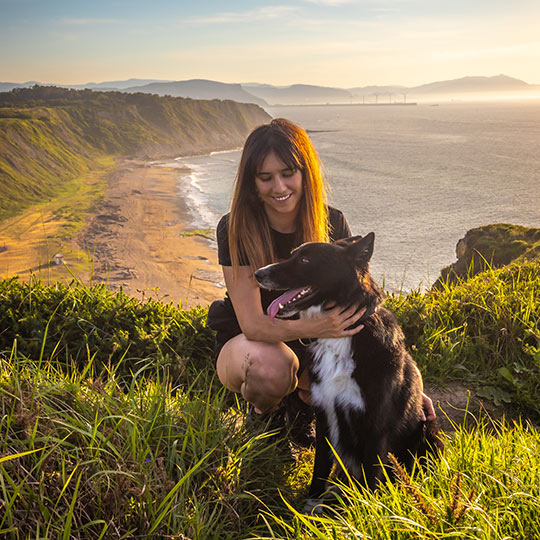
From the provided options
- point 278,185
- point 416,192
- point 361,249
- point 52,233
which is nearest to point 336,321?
point 361,249

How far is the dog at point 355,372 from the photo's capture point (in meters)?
2.35

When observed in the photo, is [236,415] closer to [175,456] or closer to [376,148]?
[175,456]

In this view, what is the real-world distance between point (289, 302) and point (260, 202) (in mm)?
821

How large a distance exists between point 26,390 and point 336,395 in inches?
64.7

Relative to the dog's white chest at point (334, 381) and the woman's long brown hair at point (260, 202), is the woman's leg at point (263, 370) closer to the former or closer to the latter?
the dog's white chest at point (334, 381)

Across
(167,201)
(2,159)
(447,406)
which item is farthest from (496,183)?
(2,159)

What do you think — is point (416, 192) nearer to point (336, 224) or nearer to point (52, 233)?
point (52, 233)

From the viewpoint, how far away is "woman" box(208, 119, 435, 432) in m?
2.79

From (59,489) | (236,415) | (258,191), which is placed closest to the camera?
(59,489)

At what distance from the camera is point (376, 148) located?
72375 millimetres

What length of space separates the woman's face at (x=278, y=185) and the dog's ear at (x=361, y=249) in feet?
2.21

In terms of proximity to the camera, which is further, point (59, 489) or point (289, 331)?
point (289, 331)

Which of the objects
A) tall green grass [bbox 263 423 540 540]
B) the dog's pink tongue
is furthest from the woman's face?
tall green grass [bbox 263 423 540 540]

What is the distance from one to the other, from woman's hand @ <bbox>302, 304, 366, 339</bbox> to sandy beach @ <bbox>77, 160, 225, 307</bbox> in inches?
422
